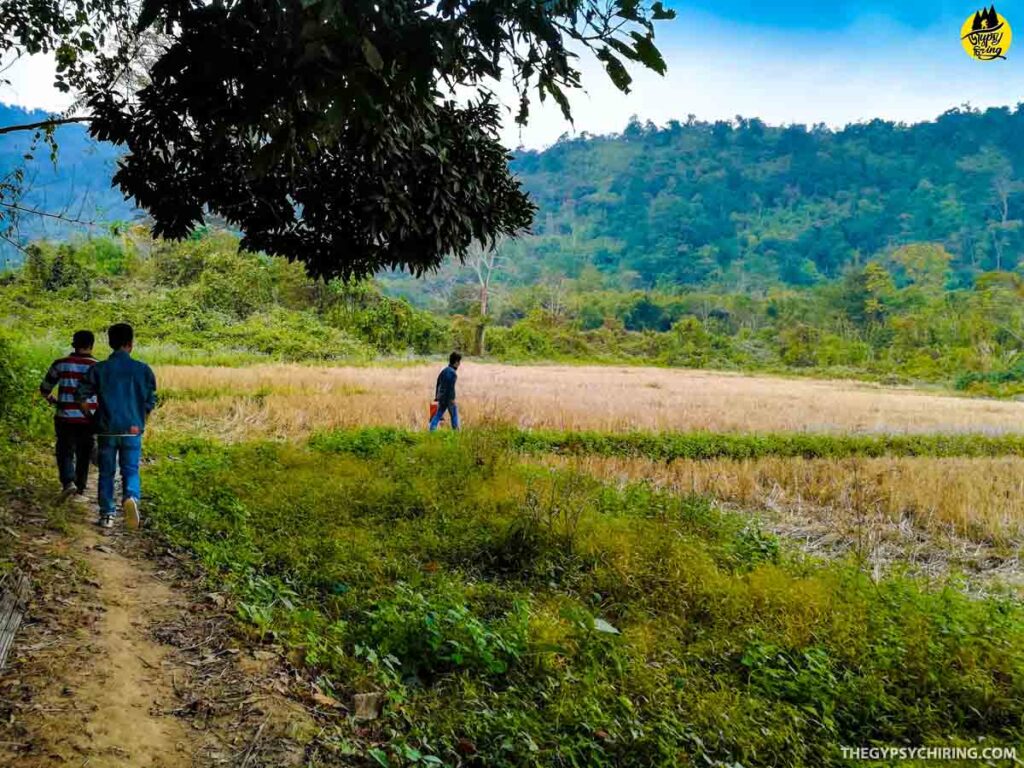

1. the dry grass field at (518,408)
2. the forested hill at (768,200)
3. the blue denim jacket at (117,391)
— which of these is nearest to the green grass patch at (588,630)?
the blue denim jacket at (117,391)

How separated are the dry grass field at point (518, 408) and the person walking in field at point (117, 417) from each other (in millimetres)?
4897

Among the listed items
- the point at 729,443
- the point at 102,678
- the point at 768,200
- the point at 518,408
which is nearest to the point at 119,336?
the point at 102,678

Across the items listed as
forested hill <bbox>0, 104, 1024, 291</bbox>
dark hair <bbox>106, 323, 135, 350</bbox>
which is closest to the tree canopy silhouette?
dark hair <bbox>106, 323, 135, 350</bbox>

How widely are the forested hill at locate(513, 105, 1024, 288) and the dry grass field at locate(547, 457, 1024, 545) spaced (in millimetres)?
74184

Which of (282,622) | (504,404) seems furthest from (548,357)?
(282,622)

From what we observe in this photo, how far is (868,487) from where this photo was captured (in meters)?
8.61

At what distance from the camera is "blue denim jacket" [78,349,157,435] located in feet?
16.1

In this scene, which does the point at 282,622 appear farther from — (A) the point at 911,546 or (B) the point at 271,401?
(B) the point at 271,401

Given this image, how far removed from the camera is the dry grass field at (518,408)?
1237cm

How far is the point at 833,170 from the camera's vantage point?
99.1 meters

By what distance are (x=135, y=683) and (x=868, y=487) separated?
352 inches

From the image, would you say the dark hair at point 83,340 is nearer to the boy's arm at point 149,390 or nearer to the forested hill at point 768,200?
the boy's arm at point 149,390

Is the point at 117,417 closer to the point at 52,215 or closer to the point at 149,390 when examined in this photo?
the point at 149,390

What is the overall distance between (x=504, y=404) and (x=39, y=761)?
13.6m
